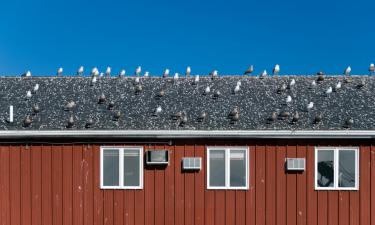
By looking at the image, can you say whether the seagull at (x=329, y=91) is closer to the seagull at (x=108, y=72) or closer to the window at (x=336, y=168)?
the window at (x=336, y=168)

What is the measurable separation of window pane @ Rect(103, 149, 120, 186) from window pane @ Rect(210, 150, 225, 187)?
207 centimetres

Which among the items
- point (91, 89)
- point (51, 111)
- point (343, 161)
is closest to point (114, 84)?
point (91, 89)

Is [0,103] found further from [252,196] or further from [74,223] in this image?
[252,196]

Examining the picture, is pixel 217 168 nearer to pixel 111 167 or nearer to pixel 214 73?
pixel 111 167

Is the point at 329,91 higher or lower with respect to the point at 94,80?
lower

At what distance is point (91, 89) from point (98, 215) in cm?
359

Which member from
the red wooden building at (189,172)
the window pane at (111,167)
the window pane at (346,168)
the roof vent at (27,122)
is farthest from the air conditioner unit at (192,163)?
the roof vent at (27,122)

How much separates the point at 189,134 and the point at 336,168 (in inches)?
129

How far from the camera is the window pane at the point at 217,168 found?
12500 mm

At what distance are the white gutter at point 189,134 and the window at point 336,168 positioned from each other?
39cm

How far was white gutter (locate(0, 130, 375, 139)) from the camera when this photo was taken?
1215cm

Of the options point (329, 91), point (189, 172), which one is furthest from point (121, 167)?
point (329, 91)

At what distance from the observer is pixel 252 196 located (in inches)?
491

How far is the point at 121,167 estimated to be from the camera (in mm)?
12500
